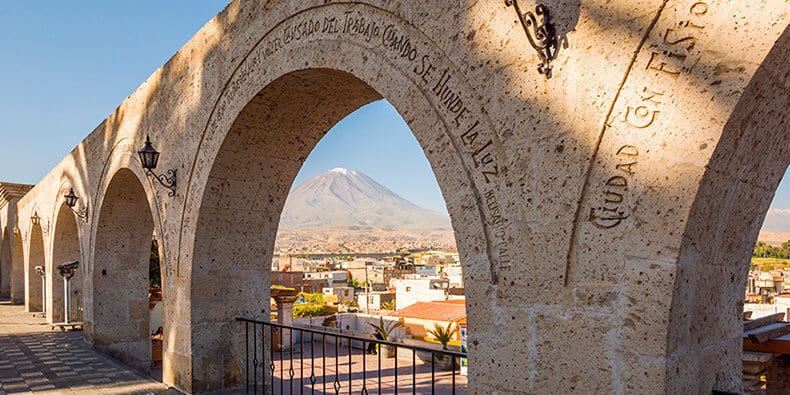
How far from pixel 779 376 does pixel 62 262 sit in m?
12.9

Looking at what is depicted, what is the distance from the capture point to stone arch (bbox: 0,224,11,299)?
21.2 metres

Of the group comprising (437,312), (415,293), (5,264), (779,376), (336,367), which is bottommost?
(415,293)

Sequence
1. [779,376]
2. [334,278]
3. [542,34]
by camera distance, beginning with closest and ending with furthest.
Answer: [542,34] < [779,376] < [334,278]

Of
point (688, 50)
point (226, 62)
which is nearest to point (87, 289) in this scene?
point (226, 62)

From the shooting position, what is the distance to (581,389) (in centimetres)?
228

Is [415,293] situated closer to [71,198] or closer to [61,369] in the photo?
[71,198]

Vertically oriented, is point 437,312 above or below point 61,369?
below

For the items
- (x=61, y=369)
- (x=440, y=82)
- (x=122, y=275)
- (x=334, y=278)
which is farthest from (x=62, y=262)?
(x=334, y=278)

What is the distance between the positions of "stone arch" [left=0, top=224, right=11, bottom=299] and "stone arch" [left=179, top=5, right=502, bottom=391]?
779 inches

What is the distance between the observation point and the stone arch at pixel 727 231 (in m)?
1.96

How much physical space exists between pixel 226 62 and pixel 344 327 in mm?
14135

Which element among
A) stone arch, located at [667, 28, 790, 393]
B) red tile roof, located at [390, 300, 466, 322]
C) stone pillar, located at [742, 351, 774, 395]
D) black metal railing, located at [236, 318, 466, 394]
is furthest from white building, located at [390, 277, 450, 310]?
stone arch, located at [667, 28, 790, 393]

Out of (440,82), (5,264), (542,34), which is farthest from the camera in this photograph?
(5,264)

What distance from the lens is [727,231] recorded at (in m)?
2.28
